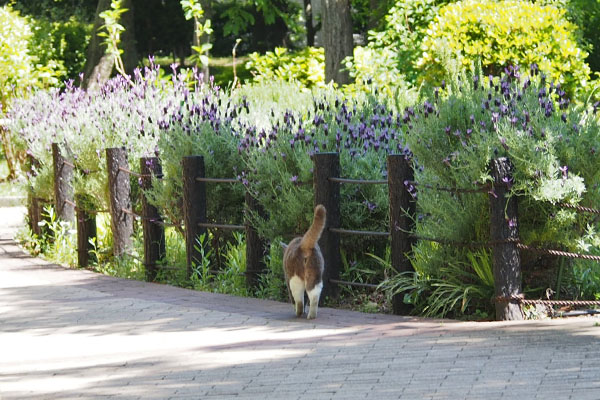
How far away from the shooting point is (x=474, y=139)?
833 cm

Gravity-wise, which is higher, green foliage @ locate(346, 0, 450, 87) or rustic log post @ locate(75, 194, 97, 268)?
green foliage @ locate(346, 0, 450, 87)

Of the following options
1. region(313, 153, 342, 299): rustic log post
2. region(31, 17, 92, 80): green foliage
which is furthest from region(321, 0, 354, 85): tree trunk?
region(313, 153, 342, 299): rustic log post

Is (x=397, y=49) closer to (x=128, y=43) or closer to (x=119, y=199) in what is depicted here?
(x=119, y=199)

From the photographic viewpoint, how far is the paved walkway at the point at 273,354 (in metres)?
6.20

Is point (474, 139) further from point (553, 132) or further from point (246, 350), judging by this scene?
point (246, 350)

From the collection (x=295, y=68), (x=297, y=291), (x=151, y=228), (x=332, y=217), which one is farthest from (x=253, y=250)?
(x=295, y=68)

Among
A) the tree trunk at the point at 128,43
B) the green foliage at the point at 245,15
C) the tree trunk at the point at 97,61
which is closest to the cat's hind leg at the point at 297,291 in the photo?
the tree trunk at the point at 97,61

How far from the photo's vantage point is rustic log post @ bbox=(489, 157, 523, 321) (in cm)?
786

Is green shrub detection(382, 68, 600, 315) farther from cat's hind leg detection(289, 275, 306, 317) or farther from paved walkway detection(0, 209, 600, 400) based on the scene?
cat's hind leg detection(289, 275, 306, 317)

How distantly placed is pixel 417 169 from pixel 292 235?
53.2 inches

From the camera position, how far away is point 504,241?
785cm

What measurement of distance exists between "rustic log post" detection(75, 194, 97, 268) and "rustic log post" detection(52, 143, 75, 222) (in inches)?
20.3

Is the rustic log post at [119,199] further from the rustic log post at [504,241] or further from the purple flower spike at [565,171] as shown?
the purple flower spike at [565,171]

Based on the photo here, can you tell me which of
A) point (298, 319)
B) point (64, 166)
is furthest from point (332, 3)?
point (298, 319)
